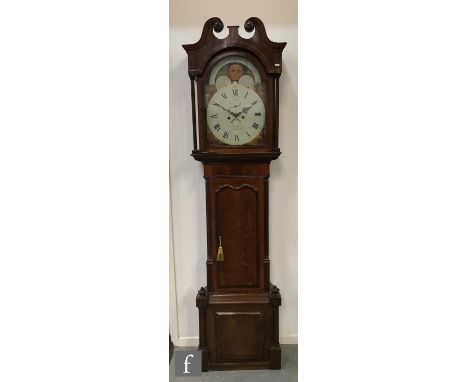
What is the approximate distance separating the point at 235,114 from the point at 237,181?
0.89ft

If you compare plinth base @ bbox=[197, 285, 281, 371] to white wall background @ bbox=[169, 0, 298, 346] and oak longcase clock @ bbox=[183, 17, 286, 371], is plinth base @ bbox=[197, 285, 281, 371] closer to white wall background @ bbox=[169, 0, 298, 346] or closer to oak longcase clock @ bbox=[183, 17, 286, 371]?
oak longcase clock @ bbox=[183, 17, 286, 371]

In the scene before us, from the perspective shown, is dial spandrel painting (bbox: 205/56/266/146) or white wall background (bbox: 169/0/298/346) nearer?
dial spandrel painting (bbox: 205/56/266/146)

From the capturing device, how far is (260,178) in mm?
1463

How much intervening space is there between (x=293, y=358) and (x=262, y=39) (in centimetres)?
139

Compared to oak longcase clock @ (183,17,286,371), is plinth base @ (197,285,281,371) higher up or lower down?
lower down

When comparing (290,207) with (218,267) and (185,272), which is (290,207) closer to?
(218,267)

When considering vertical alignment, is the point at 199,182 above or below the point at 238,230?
above

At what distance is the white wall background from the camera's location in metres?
1.53

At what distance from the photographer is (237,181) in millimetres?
1464

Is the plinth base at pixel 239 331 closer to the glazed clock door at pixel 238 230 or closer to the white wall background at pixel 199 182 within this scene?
the glazed clock door at pixel 238 230

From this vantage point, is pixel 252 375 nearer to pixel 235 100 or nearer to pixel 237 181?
pixel 237 181

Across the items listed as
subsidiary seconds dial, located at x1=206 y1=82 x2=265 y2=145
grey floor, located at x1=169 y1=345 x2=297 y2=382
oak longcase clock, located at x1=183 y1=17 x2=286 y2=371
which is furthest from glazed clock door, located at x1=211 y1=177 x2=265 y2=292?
grey floor, located at x1=169 y1=345 x2=297 y2=382

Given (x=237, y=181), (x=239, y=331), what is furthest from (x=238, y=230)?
(x=239, y=331)

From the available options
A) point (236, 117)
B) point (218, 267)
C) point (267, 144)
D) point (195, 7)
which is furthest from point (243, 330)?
point (195, 7)
